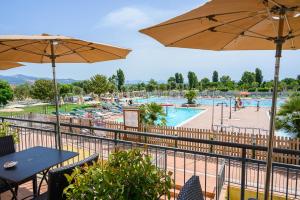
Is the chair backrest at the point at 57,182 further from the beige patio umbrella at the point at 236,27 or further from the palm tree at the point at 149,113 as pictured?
the palm tree at the point at 149,113

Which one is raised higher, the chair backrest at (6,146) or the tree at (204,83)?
the tree at (204,83)

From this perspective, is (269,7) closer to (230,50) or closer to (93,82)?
(230,50)

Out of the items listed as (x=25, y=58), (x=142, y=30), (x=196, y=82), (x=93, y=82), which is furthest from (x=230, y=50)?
(x=196, y=82)

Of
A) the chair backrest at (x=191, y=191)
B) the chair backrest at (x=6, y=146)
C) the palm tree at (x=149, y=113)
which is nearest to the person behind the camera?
the chair backrest at (x=191, y=191)

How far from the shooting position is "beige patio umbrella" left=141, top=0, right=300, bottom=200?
1654 millimetres

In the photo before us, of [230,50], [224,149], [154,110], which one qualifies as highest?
[230,50]

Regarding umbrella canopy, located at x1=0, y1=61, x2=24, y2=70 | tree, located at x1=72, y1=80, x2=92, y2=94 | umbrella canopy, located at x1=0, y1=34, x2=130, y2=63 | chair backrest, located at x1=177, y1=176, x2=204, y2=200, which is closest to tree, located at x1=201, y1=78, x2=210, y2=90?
tree, located at x1=72, y1=80, x2=92, y2=94

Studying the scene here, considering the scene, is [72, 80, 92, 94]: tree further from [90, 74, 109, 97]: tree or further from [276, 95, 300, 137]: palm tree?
[276, 95, 300, 137]: palm tree

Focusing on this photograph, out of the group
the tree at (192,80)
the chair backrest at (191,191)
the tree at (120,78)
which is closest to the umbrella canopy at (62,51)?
the chair backrest at (191,191)

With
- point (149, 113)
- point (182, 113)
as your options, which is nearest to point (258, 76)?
point (182, 113)

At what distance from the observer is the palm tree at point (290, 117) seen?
→ 10.3 meters

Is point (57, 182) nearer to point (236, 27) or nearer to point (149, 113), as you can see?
point (236, 27)

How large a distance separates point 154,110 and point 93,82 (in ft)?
116

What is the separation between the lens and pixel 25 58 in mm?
4652
